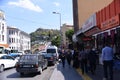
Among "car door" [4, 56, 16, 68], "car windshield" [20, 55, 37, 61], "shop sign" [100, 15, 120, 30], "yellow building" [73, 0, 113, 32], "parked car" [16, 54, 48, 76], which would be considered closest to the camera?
"shop sign" [100, 15, 120, 30]

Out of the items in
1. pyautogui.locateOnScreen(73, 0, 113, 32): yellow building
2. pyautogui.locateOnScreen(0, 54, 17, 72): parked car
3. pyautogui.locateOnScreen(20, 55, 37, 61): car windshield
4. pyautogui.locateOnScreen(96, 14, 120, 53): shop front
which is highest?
pyautogui.locateOnScreen(73, 0, 113, 32): yellow building

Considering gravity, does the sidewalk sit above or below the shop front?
below

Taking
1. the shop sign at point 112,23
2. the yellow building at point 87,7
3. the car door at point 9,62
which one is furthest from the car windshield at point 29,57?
the yellow building at point 87,7

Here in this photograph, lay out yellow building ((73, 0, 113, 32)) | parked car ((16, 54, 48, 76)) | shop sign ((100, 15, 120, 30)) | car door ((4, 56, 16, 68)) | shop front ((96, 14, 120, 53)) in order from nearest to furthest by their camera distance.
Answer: shop sign ((100, 15, 120, 30)) → shop front ((96, 14, 120, 53)) → parked car ((16, 54, 48, 76)) → car door ((4, 56, 16, 68)) → yellow building ((73, 0, 113, 32))

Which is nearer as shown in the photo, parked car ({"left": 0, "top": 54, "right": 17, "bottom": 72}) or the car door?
parked car ({"left": 0, "top": 54, "right": 17, "bottom": 72})

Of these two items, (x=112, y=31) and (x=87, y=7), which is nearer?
(x=112, y=31)

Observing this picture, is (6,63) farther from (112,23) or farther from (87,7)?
(87,7)

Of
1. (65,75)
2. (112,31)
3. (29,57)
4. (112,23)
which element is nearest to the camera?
(112,23)

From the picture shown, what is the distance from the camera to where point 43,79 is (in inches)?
721

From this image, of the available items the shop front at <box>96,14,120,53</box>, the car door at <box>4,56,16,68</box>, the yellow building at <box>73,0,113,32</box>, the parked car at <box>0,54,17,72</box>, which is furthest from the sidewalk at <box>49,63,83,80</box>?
the yellow building at <box>73,0,113,32</box>

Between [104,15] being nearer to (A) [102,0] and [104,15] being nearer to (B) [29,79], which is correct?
(B) [29,79]

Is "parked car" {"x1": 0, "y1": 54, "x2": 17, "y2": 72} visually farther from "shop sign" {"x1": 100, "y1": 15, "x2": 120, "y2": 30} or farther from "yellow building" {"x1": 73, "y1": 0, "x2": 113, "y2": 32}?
"yellow building" {"x1": 73, "y1": 0, "x2": 113, "y2": 32}

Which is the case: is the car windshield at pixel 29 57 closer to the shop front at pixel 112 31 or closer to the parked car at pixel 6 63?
the parked car at pixel 6 63

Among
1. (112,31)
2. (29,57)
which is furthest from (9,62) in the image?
(112,31)
